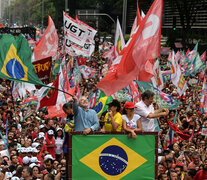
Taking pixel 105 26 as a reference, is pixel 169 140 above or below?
below

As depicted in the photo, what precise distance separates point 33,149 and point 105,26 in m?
→ 65.7

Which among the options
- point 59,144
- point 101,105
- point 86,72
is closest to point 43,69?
point 101,105

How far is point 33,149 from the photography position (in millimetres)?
10070

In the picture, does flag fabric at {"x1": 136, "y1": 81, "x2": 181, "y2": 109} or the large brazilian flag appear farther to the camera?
flag fabric at {"x1": 136, "y1": 81, "x2": 181, "y2": 109}

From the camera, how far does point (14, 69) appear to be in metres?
10.2

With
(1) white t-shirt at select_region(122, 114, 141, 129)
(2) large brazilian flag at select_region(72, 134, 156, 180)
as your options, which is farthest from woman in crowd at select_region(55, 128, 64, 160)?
(2) large brazilian flag at select_region(72, 134, 156, 180)

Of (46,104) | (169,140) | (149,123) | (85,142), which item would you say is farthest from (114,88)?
(46,104)

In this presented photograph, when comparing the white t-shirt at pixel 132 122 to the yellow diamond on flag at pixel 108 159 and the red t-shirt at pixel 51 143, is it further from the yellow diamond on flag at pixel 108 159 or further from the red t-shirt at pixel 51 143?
the red t-shirt at pixel 51 143

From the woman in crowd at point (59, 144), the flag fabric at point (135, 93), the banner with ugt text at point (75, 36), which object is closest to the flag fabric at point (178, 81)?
the banner with ugt text at point (75, 36)

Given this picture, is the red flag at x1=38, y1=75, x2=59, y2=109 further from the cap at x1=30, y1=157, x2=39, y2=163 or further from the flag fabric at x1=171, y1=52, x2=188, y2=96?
the flag fabric at x1=171, y1=52, x2=188, y2=96

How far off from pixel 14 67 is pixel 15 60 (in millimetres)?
504

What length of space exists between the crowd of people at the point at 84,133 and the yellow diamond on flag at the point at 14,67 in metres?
1.33

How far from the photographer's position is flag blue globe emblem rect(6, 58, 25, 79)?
9.81 metres

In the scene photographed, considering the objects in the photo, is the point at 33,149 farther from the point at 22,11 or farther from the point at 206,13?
→ the point at 22,11
